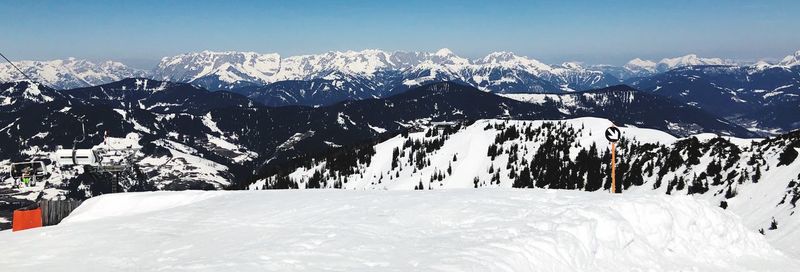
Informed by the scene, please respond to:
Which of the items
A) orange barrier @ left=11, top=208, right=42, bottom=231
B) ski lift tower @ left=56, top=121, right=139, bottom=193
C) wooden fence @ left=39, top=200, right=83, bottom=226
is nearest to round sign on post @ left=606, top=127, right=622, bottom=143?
orange barrier @ left=11, top=208, right=42, bottom=231

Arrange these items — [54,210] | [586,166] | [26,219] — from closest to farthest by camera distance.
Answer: [26,219]
[54,210]
[586,166]

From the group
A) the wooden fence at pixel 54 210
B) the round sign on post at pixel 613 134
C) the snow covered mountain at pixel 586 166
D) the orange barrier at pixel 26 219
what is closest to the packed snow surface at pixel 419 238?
the orange barrier at pixel 26 219

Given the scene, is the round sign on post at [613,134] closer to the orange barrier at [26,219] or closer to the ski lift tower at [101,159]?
the orange barrier at [26,219]

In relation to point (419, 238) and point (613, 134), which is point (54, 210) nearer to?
point (419, 238)

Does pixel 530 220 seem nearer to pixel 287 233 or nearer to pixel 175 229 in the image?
pixel 287 233

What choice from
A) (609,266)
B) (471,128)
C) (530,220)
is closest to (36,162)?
(530,220)

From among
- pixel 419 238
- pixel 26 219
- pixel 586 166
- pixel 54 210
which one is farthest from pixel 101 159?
pixel 586 166
